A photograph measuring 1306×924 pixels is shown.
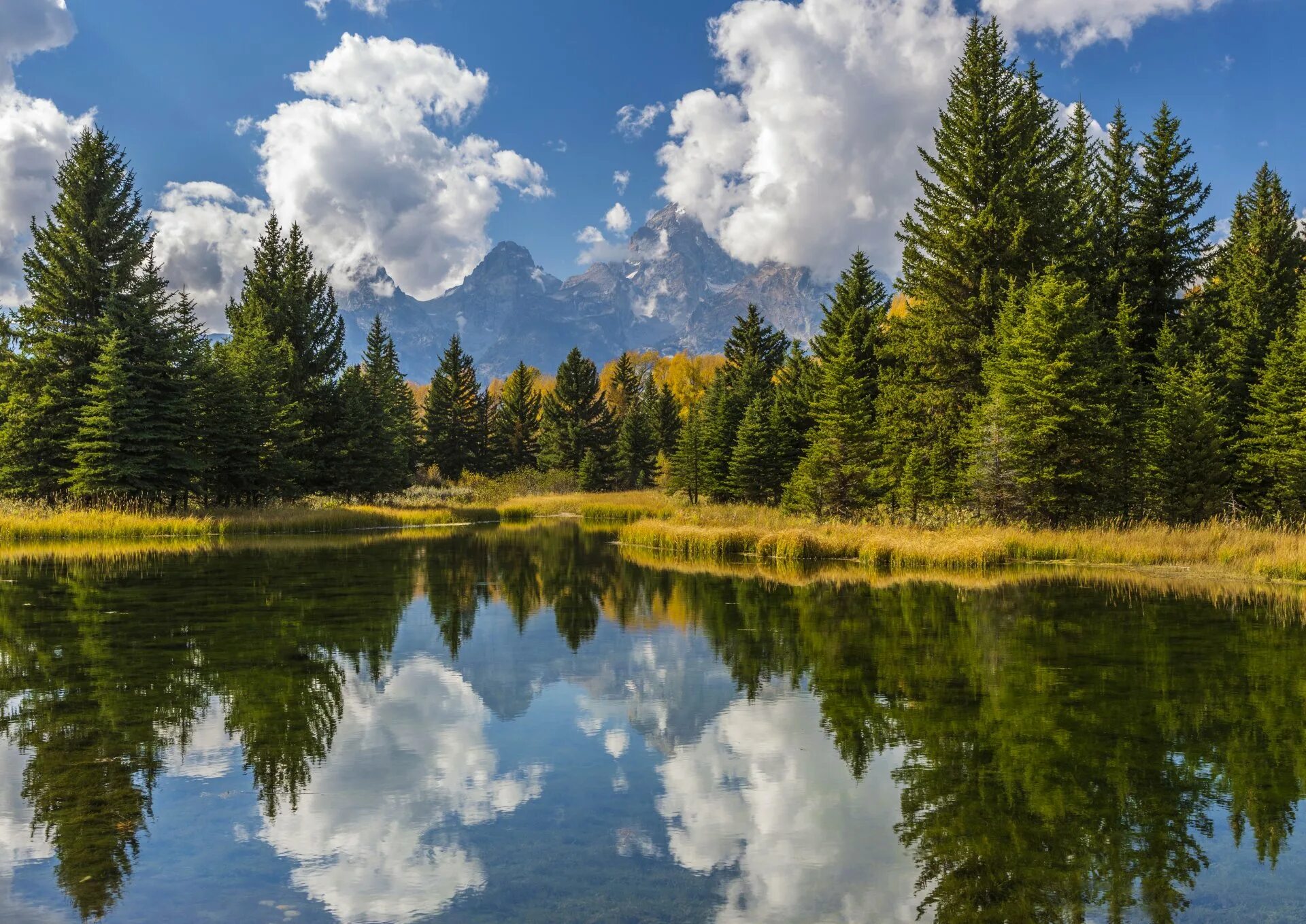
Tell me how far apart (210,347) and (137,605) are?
31893mm

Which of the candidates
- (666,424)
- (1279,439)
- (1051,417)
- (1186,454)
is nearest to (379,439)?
(666,424)

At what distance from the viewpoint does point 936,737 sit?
28.1ft

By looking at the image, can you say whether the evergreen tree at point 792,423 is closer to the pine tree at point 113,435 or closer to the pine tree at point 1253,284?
the pine tree at point 1253,284

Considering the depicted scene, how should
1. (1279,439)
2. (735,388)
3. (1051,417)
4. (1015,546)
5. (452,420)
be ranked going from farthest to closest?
(452,420), (735,388), (1279,439), (1051,417), (1015,546)

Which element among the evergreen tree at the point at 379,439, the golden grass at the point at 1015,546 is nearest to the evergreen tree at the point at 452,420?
the evergreen tree at the point at 379,439

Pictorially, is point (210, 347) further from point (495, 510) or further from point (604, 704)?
point (604, 704)

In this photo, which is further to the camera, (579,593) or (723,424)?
(723,424)

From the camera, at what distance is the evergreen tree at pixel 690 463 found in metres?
60.3

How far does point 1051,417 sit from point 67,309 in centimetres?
4134

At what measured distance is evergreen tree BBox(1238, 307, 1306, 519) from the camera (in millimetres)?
30016

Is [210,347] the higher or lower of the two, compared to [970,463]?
higher

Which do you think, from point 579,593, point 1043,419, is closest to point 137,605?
point 579,593

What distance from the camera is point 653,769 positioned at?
26.4 ft

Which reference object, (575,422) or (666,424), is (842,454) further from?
(575,422)
